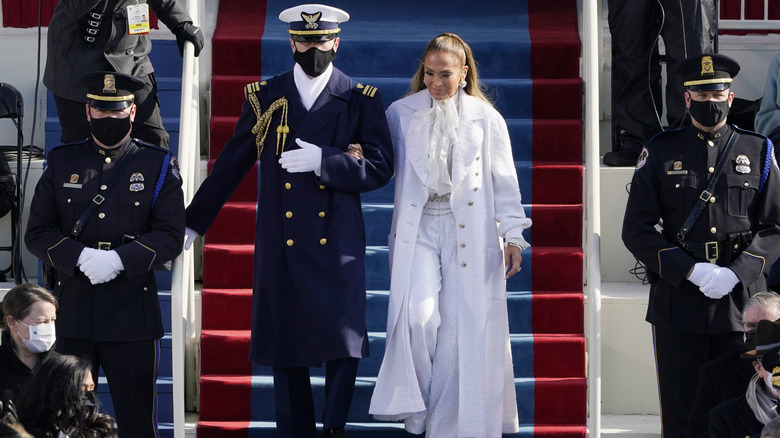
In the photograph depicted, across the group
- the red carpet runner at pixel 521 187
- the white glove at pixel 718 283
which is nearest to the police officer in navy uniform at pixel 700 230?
the white glove at pixel 718 283

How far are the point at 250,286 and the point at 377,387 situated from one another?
124 centimetres

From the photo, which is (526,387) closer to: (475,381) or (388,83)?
(475,381)

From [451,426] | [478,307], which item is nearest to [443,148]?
[478,307]

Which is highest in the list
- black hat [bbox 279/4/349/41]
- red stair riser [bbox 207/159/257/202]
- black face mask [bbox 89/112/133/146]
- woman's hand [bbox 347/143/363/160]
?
black hat [bbox 279/4/349/41]

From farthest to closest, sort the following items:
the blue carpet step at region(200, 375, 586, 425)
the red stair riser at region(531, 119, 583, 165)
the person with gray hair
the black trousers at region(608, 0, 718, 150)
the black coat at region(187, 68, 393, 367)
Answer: the black trousers at region(608, 0, 718, 150)
the red stair riser at region(531, 119, 583, 165)
the blue carpet step at region(200, 375, 586, 425)
the black coat at region(187, 68, 393, 367)
the person with gray hair

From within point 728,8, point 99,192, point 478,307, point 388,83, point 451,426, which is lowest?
point 451,426

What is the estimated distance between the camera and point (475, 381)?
5695 mm

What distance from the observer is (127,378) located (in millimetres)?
5590

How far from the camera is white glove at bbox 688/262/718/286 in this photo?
5535mm

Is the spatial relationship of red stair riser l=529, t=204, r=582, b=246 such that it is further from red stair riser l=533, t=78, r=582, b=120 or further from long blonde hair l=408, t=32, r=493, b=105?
long blonde hair l=408, t=32, r=493, b=105

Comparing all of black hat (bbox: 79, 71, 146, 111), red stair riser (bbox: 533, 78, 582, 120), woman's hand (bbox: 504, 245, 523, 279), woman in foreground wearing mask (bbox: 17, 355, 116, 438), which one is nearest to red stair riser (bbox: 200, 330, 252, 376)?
black hat (bbox: 79, 71, 146, 111)

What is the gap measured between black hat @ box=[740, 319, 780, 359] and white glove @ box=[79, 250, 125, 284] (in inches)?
92.4

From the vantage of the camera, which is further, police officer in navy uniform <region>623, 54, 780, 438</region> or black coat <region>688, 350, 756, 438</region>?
police officer in navy uniform <region>623, 54, 780, 438</region>

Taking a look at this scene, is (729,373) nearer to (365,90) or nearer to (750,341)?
(750,341)
